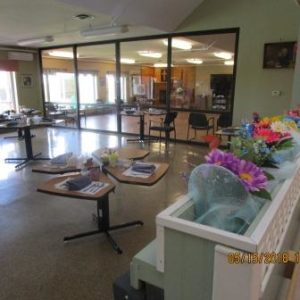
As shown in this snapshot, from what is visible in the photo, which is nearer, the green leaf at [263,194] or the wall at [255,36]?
the green leaf at [263,194]

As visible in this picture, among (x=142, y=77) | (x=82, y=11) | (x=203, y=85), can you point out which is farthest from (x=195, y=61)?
(x=82, y=11)

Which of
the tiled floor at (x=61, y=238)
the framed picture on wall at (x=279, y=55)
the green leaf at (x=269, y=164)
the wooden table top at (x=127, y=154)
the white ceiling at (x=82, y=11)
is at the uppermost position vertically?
the white ceiling at (x=82, y=11)

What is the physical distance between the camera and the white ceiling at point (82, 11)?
4395mm

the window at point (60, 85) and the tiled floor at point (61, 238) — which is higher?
the window at point (60, 85)

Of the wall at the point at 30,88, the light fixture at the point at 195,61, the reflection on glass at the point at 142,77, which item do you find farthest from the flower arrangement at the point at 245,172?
the wall at the point at 30,88

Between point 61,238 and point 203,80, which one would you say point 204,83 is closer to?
point 203,80

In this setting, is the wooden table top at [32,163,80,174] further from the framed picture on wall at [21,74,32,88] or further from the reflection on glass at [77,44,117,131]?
the reflection on glass at [77,44,117,131]

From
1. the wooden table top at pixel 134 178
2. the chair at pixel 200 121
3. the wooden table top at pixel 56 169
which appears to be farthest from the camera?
the chair at pixel 200 121

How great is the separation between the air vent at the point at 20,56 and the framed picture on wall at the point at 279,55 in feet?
23.1

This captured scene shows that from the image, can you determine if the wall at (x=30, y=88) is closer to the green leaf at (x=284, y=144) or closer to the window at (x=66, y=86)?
the window at (x=66, y=86)

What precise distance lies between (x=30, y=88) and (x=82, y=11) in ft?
16.6

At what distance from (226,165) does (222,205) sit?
0.16 meters

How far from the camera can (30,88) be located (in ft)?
29.8

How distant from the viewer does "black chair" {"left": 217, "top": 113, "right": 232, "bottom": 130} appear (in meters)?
6.00
